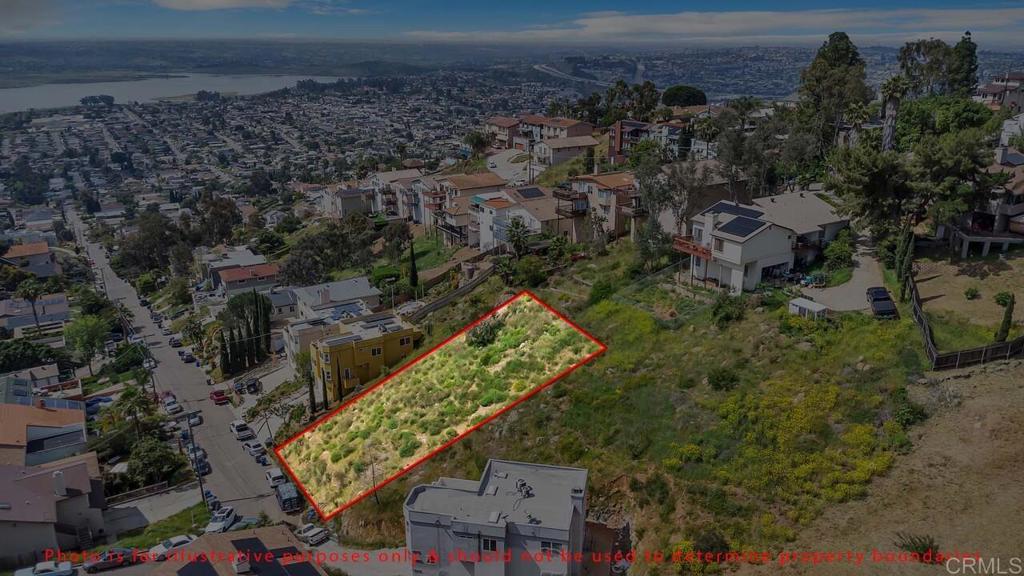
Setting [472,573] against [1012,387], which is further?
[1012,387]

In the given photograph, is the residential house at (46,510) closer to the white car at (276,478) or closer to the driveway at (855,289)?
the white car at (276,478)

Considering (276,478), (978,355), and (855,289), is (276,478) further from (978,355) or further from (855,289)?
(978,355)

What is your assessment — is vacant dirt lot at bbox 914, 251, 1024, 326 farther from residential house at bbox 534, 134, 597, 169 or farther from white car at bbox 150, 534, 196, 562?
residential house at bbox 534, 134, 597, 169

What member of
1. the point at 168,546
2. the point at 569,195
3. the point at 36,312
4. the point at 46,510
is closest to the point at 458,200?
the point at 569,195

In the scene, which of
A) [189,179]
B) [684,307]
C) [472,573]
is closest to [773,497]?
[472,573]

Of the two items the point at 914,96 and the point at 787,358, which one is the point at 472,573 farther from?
the point at 914,96

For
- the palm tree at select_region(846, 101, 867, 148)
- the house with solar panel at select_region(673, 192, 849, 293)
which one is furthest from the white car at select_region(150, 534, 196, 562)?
the palm tree at select_region(846, 101, 867, 148)

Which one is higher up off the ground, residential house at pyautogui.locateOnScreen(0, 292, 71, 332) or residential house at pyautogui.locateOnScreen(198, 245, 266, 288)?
residential house at pyautogui.locateOnScreen(198, 245, 266, 288)
